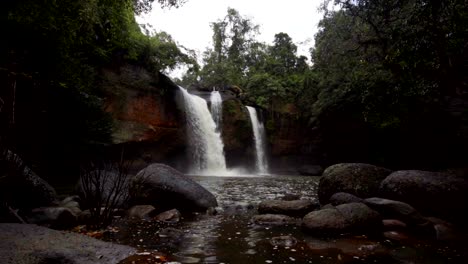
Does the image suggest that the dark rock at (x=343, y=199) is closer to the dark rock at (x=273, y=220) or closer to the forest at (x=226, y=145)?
the forest at (x=226, y=145)

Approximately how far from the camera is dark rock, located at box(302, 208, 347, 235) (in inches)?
231

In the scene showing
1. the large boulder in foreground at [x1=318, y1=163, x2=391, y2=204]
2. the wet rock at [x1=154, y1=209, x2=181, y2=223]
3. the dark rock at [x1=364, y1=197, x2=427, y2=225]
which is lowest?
the wet rock at [x1=154, y1=209, x2=181, y2=223]

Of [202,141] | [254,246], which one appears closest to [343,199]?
[254,246]

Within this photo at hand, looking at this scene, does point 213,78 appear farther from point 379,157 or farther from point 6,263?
point 6,263

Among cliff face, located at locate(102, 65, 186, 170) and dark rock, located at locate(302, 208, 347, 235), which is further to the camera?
cliff face, located at locate(102, 65, 186, 170)

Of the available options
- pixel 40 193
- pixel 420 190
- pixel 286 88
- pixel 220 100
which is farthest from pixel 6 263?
pixel 286 88

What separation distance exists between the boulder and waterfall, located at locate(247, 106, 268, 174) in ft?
9.76

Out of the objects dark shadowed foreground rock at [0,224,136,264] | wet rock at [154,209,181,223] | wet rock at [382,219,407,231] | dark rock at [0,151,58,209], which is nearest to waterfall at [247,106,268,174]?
wet rock at [154,209,181,223]

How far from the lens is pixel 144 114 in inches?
801

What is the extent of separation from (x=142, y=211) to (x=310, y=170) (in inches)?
795

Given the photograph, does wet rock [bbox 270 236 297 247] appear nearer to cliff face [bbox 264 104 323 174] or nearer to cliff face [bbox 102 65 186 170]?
cliff face [bbox 102 65 186 170]

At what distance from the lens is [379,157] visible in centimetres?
2392

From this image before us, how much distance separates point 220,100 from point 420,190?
1960cm

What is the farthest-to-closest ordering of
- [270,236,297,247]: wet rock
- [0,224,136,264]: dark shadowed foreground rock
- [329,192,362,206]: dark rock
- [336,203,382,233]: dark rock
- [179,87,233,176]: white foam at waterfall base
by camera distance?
1. [179,87,233,176]: white foam at waterfall base
2. [329,192,362,206]: dark rock
3. [336,203,382,233]: dark rock
4. [270,236,297,247]: wet rock
5. [0,224,136,264]: dark shadowed foreground rock
